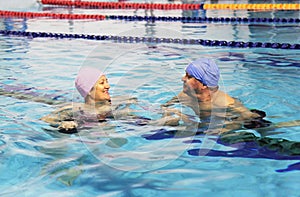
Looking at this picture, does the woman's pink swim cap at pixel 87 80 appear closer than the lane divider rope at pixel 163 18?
Yes

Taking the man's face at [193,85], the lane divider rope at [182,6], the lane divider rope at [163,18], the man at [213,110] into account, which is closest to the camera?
the man at [213,110]

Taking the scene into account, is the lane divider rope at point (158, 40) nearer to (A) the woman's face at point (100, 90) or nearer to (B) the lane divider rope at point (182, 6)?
(A) the woman's face at point (100, 90)

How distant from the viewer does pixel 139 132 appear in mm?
3539

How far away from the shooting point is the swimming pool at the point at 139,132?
2.65 metres

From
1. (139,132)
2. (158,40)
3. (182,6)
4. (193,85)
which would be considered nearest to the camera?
(139,132)

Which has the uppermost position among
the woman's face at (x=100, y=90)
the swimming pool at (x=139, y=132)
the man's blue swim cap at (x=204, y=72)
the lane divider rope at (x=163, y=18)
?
the lane divider rope at (x=163, y=18)

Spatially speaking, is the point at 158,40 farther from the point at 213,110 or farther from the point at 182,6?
the point at 182,6

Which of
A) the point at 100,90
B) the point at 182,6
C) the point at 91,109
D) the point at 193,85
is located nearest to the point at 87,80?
the point at 100,90

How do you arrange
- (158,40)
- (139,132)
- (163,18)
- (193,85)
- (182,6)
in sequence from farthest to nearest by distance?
1. (182,6)
2. (163,18)
3. (158,40)
4. (193,85)
5. (139,132)

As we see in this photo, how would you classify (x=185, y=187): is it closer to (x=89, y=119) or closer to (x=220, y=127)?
(x=220, y=127)

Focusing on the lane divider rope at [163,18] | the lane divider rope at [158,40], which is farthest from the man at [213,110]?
the lane divider rope at [163,18]

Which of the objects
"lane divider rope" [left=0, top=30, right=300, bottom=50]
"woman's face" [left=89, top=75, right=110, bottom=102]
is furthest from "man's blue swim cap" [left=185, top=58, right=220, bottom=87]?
"lane divider rope" [left=0, top=30, right=300, bottom=50]

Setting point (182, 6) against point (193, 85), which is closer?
point (193, 85)

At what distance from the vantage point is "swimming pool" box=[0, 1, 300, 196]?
104 inches
